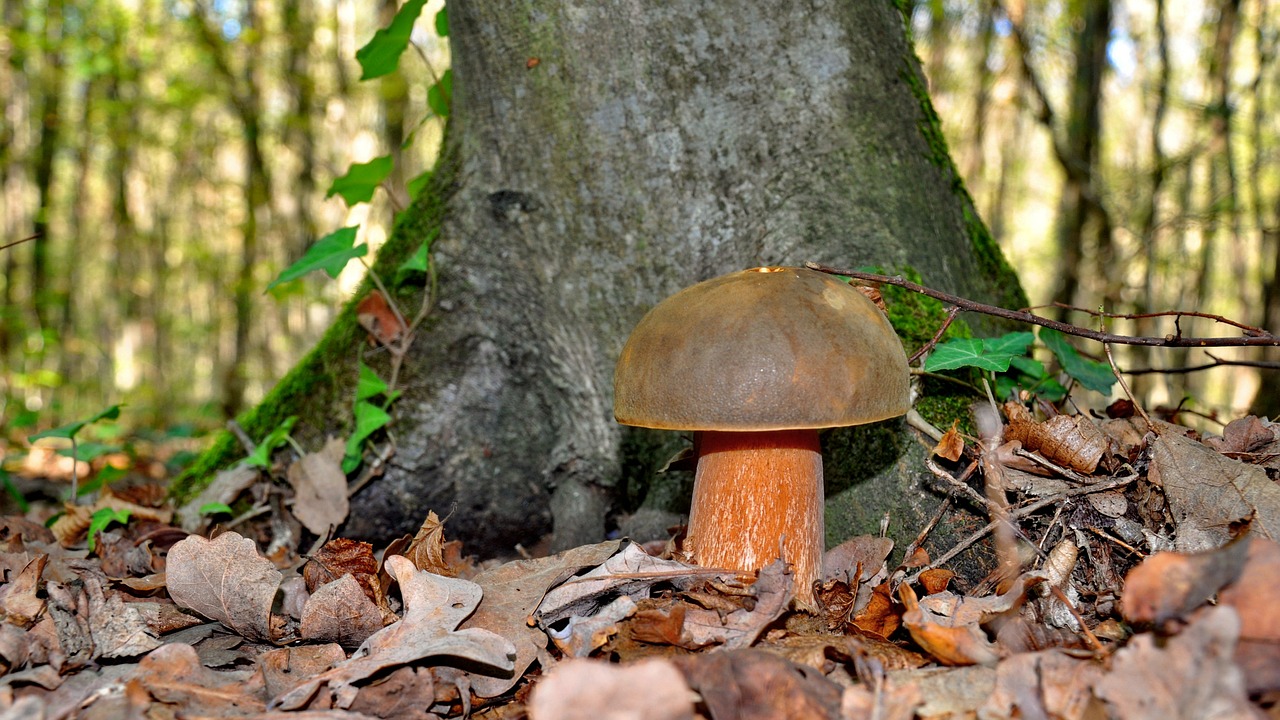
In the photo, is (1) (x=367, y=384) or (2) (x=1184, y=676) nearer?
(2) (x=1184, y=676)

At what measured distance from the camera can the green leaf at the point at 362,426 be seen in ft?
9.82

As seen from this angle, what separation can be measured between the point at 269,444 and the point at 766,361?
7.46ft

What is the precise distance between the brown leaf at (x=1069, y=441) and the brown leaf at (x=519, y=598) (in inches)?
49.5

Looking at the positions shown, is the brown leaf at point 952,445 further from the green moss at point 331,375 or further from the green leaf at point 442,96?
the green leaf at point 442,96

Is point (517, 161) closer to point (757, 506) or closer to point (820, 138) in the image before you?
point (820, 138)

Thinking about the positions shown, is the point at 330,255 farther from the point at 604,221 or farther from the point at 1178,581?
the point at 1178,581

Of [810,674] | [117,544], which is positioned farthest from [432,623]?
[117,544]

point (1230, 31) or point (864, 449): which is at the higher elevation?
point (1230, 31)

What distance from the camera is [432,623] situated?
184 cm

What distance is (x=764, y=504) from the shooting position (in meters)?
2.12

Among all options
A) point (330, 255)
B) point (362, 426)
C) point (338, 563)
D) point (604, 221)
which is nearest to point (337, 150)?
point (330, 255)

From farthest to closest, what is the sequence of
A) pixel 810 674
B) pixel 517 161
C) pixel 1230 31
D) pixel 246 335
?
1. pixel 246 335
2. pixel 1230 31
3. pixel 517 161
4. pixel 810 674

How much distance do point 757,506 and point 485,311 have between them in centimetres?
160

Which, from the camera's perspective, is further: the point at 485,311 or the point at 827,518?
the point at 485,311
